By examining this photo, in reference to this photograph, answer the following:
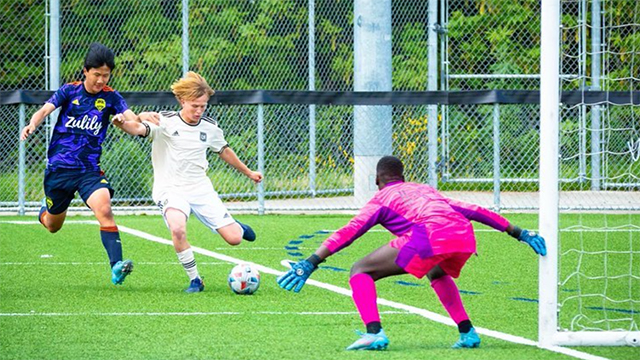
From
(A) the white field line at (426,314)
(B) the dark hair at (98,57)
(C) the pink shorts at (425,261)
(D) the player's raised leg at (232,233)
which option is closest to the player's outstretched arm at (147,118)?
(B) the dark hair at (98,57)

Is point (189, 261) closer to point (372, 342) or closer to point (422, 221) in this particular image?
point (372, 342)

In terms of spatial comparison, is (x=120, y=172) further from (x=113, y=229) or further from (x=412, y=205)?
(x=412, y=205)

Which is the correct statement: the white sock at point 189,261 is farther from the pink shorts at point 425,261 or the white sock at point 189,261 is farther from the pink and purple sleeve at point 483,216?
the pink and purple sleeve at point 483,216

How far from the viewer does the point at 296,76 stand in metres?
17.3

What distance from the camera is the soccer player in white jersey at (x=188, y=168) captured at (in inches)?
351

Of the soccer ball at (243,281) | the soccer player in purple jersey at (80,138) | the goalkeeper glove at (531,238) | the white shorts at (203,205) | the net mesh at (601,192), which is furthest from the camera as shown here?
the soccer player in purple jersey at (80,138)

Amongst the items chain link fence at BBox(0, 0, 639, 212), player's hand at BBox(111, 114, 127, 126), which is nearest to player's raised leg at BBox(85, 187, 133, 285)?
player's hand at BBox(111, 114, 127, 126)

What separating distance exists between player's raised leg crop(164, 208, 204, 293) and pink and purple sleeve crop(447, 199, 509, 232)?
311 centimetres

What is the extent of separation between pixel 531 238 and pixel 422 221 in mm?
629

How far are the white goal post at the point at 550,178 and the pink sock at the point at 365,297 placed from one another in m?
0.99

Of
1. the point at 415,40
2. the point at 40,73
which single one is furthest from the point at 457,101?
the point at 40,73

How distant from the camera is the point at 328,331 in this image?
708cm

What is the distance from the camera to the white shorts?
9.01m

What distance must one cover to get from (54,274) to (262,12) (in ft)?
27.9
